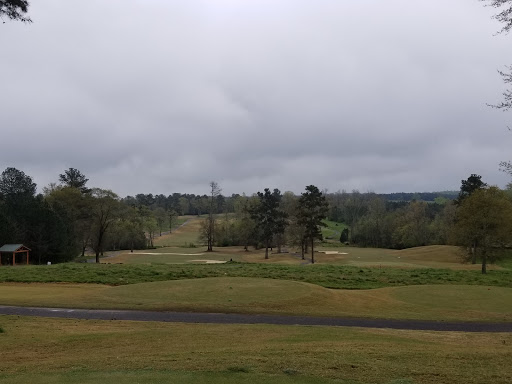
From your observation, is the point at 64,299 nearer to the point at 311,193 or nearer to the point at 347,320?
the point at 347,320

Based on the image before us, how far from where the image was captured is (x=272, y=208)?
76.1 metres

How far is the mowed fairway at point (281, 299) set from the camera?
21859mm

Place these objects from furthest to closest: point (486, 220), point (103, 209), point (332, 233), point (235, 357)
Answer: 1. point (332, 233)
2. point (103, 209)
3. point (486, 220)
4. point (235, 357)

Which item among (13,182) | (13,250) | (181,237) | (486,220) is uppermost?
(13,182)

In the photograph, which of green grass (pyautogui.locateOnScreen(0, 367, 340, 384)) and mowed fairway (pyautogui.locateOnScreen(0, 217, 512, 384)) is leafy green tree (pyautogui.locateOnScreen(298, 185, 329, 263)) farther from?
green grass (pyautogui.locateOnScreen(0, 367, 340, 384))

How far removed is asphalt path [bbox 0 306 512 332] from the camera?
18891 millimetres

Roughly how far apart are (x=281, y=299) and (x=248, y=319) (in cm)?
406

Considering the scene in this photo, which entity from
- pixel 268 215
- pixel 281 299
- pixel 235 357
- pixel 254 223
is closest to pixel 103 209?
pixel 268 215

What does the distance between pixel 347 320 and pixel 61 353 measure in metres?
12.5

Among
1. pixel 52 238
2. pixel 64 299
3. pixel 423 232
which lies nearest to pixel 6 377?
pixel 64 299

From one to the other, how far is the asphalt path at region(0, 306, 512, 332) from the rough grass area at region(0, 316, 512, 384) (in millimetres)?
2118

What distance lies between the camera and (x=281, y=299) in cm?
2347

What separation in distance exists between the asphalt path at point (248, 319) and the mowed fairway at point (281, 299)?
871 millimetres

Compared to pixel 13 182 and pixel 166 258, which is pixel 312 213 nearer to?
pixel 166 258
